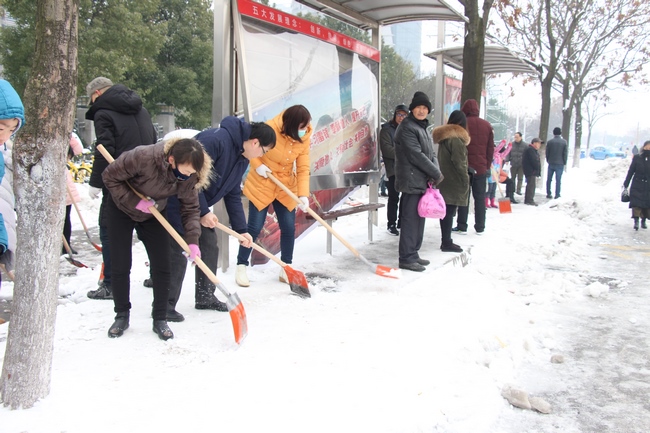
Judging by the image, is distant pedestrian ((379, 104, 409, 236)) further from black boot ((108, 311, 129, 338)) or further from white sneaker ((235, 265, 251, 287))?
black boot ((108, 311, 129, 338))

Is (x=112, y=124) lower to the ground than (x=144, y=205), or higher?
higher

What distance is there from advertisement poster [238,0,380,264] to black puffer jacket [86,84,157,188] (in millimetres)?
1042

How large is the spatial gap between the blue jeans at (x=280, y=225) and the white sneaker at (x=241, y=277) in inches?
2.2

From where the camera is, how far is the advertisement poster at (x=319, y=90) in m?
5.18

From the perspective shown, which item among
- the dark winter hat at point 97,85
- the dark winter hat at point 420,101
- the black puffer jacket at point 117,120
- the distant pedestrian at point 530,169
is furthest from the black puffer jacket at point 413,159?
the distant pedestrian at point 530,169

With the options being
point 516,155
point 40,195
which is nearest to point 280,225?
point 40,195

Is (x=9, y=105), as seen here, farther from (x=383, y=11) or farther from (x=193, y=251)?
(x=383, y=11)

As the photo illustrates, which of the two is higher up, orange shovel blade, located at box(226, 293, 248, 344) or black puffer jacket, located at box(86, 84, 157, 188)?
black puffer jacket, located at box(86, 84, 157, 188)

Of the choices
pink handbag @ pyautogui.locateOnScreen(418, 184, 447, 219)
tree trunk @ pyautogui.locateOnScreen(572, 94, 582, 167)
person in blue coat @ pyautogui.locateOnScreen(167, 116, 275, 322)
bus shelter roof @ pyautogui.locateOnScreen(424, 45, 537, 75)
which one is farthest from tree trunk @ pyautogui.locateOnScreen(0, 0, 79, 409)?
tree trunk @ pyautogui.locateOnScreen(572, 94, 582, 167)

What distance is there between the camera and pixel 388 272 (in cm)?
537

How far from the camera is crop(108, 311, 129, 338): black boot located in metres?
3.52

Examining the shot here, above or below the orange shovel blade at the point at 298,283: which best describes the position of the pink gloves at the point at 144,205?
above

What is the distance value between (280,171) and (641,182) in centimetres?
750

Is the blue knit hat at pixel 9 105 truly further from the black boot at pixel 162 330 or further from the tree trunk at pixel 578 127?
the tree trunk at pixel 578 127
